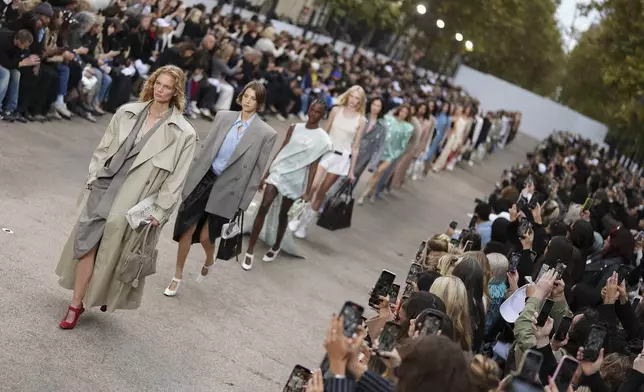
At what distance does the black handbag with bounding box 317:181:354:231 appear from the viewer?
554 inches

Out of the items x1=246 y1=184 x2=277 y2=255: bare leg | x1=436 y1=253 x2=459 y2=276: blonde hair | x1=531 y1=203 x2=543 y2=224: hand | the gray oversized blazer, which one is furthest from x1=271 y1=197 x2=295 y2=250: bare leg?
x1=436 y1=253 x2=459 y2=276: blonde hair

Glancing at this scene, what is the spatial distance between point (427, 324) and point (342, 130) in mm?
8031

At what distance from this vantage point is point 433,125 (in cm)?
2211

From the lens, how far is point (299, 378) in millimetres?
5008

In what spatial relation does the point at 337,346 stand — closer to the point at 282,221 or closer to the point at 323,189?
the point at 282,221

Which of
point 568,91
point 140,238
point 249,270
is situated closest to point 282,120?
point 249,270

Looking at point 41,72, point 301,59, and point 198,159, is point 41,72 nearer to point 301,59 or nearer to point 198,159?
point 198,159

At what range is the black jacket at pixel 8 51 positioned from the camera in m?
13.7

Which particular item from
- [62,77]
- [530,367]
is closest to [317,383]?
[530,367]

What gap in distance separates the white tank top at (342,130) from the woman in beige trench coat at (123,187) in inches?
210

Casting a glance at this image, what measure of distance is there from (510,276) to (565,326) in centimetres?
147

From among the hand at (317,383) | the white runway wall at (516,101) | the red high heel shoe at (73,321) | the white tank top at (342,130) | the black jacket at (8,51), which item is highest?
the hand at (317,383)

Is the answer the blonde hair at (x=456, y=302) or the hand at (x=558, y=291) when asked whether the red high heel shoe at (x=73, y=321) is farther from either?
the hand at (x=558, y=291)

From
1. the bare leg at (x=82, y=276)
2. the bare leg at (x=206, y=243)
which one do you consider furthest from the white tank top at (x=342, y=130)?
the bare leg at (x=82, y=276)
